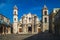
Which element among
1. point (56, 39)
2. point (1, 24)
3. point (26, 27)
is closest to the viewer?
point (56, 39)

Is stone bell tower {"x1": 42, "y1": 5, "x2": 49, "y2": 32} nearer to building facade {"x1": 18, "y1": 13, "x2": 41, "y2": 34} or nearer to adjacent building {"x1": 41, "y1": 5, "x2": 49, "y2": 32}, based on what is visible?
adjacent building {"x1": 41, "y1": 5, "x2": 49, "y2": 32}

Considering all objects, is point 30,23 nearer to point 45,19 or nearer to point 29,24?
point 29,24

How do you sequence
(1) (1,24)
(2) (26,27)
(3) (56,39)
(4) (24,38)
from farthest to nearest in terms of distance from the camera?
(2) (26,27), (1) (1,24), (4) (24,38), (3) (56,39)

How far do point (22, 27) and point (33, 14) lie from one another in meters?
6.75

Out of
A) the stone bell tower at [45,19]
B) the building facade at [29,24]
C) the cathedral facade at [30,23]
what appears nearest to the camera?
the stone bell tower at [45,19]

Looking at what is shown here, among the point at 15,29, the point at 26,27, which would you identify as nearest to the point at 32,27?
the point at 26,27

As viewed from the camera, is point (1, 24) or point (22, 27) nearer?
point (1, 24)

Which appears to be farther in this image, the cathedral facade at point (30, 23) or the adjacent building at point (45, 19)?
the cathedral facade at point (30, 23)

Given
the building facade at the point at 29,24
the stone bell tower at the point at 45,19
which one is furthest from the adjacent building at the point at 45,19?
the building facade at the point at 29,24

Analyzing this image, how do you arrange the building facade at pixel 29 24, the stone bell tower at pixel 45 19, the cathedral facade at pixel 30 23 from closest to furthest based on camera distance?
1. the stone bell tower at pixel 45 19
2. the cathedral facade at pixel 30 23
3. the building facade at pixel 29 24

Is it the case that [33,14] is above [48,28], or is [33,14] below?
above

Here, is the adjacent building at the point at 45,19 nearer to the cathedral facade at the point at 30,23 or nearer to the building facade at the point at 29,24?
the cathedral facade at the point at 30,23

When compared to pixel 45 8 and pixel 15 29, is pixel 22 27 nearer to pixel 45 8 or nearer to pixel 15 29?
pixel 15 29

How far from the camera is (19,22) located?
7081cm
